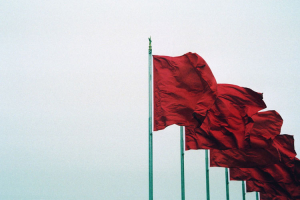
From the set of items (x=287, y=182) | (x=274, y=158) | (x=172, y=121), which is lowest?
(x=287, y=182)

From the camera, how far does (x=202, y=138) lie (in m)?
16.9

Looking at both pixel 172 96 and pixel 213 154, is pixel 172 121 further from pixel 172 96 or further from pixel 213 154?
pixel 213 154

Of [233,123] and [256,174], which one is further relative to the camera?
[256,174]

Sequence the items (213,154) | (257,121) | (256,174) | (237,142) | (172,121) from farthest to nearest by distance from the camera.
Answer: (256,174) < (213,154) < (257,121) < (237,142) < (172,121)

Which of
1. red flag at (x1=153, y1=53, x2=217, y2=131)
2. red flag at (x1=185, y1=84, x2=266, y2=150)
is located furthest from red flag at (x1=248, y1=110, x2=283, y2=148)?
red flag at (x1=153, y1=53, x2=217, y2=131)

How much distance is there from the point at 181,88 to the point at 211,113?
3024mm

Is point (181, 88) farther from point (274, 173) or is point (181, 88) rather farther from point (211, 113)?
point (274, 173)

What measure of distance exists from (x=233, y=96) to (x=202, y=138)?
2.36m

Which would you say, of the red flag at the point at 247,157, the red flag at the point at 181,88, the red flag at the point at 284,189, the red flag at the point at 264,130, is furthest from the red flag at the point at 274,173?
the red flag at the point at 181,88

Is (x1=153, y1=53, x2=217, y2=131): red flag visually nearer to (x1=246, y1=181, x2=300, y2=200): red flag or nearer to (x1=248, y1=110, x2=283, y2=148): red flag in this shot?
(x1=248, y1=110, x2=283, y2=148): red flag

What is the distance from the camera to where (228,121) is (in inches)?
659

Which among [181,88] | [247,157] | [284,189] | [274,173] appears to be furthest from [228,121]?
[284,189]

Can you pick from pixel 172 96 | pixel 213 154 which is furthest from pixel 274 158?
pixel 172 96

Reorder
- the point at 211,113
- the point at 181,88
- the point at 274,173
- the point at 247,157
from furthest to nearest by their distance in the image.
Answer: the point at 274,173
the point at 247,157
the point at 211,113
the point at 181,88
